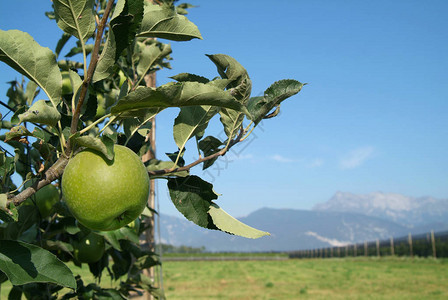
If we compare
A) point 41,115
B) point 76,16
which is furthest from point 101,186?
point 76,16

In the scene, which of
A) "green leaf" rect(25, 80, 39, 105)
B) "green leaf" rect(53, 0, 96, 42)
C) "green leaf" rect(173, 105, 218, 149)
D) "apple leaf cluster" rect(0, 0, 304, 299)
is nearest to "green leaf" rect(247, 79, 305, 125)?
"apple leaf cluster" rect(0, 0, 304, 299)

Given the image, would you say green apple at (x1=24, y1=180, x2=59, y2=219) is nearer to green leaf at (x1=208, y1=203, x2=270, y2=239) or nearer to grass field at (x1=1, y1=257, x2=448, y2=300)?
green leaf at (x1=208, y1=203, x2=270, y2=239)

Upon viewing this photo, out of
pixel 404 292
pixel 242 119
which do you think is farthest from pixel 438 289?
pixel 242 119

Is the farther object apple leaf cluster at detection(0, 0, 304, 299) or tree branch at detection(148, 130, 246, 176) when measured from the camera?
tree branch at detection(148, 130, 246, 176)

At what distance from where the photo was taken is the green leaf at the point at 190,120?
1.33 meters

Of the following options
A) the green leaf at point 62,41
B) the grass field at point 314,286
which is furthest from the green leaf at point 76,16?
the grass field at point 314,286

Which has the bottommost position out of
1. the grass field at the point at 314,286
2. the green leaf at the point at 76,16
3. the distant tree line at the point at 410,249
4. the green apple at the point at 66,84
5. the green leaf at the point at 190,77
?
the grass field at the point at 314,286

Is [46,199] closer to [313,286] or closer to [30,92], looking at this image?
[30,92]

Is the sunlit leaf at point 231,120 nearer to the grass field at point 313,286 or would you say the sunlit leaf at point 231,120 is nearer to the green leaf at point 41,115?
the green leaf at point 41,115

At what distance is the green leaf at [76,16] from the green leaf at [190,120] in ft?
1.32

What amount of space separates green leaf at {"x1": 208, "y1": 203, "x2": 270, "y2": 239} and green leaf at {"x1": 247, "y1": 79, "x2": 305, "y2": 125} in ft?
1.09

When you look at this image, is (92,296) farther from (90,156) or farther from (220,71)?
(220,71)

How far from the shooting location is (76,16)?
1056mm

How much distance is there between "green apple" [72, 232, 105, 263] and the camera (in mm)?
2314
